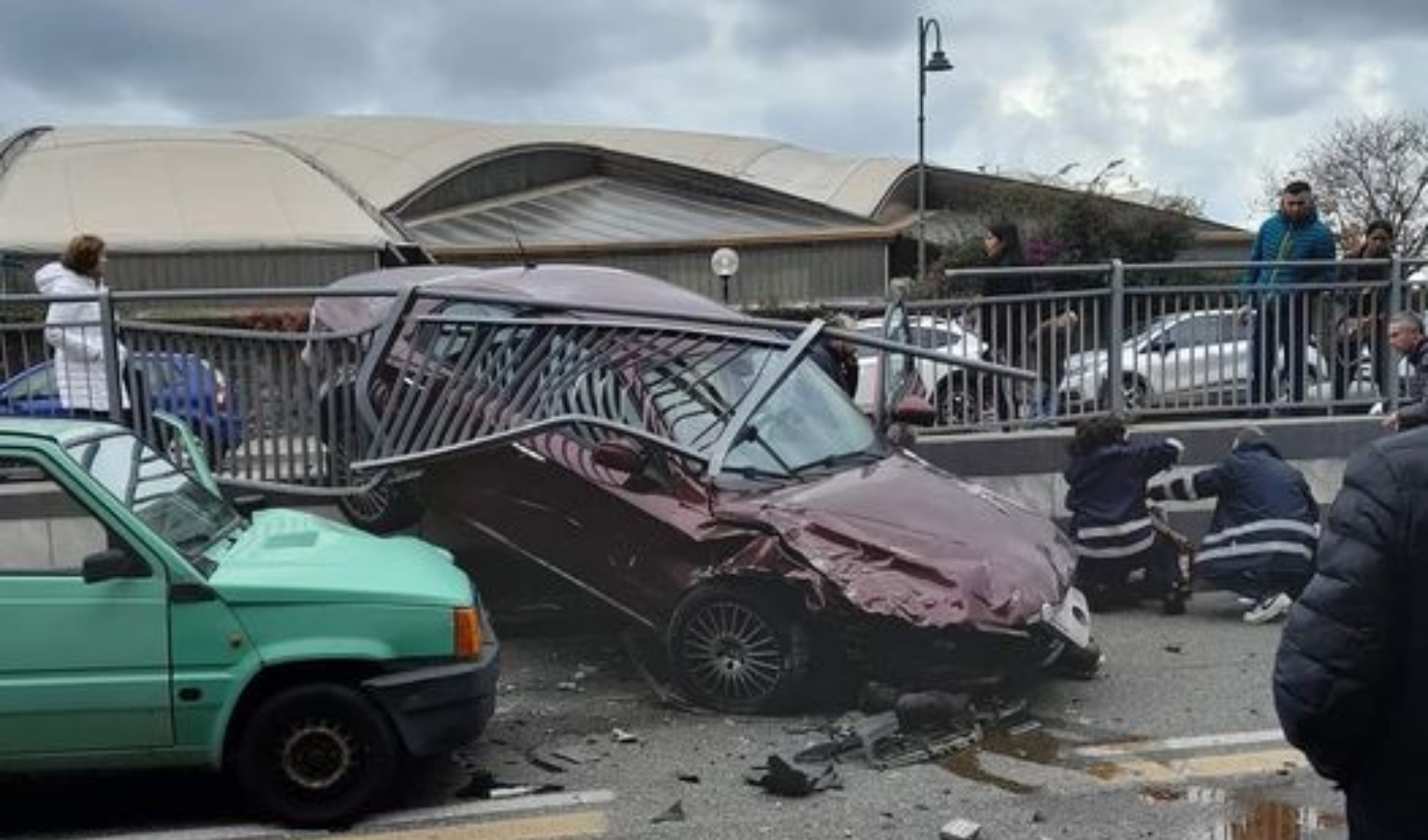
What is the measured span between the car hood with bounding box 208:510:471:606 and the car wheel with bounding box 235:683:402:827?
34cm

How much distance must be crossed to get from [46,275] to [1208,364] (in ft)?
24.5

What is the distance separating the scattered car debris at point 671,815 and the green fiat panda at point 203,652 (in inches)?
28.2

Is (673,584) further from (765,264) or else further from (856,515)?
(765,264)

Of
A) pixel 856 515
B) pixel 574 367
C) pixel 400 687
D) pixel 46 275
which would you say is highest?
pixel 46 275

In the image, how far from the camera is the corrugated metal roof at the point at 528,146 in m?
46.6

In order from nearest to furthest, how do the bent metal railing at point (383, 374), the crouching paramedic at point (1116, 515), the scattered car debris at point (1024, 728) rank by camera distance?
the scattered car debris at point (1024, 728) < the bent metal railing at point (383, 374) < the crouching paramedic at point (1116, 515)

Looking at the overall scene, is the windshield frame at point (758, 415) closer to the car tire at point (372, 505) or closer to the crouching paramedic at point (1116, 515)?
the crouching paramedic at point (1116, 515)

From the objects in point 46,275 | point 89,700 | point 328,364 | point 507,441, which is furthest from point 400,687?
point 46,275

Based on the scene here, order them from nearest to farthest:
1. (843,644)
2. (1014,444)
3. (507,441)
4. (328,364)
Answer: (843,644) → (507,441) → (328,364) → (1014,444)

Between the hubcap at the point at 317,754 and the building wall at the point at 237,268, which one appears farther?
the building wall at the point at 237,268

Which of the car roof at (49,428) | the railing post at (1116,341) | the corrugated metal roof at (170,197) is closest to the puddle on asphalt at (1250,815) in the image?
the car roof at (49,428)

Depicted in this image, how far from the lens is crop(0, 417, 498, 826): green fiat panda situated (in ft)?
15.4

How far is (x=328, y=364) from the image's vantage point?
7.86 m

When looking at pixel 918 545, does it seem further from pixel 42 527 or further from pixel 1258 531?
pixel 42 527
